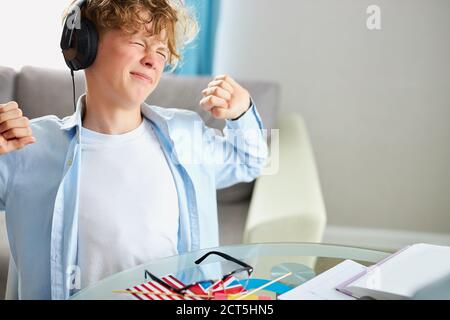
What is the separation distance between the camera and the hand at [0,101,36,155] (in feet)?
2.50

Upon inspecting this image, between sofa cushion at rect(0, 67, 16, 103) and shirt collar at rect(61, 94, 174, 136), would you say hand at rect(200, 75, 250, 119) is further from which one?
sofa cushion at rect(0, 67, 16, 103)

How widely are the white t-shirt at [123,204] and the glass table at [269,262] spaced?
0.06 m

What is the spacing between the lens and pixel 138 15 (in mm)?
841

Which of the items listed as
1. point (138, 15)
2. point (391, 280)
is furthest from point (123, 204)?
point (391, 280)

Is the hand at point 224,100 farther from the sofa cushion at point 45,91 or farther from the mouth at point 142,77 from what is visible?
the sofa cushion at point 45,91

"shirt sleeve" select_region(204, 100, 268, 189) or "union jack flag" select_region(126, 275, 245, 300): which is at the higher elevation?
"shirt sleeve" select_region(204, 100, 268, 189)

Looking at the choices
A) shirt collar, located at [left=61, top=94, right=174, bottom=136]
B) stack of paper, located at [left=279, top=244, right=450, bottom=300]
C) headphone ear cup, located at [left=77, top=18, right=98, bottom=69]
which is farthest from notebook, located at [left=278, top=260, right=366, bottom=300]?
headphone ear cup, located at [left=77, top=18, right=98, bottom=69]

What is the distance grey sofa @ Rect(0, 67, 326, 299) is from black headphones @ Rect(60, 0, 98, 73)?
0.07m

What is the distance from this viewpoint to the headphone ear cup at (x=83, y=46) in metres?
0.82

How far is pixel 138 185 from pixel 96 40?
0.22m

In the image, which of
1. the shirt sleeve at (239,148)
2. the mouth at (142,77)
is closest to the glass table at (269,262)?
the shirt sleeve at (239,148)

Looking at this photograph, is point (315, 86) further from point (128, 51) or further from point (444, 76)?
point (128, 51)
